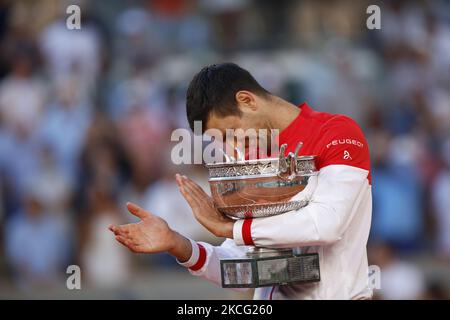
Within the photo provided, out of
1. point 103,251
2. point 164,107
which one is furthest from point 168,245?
point 164,107

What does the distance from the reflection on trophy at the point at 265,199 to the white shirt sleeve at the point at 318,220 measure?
4 cm

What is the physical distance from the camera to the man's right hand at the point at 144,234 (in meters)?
4.21

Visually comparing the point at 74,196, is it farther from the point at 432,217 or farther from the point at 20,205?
the point at 432,217

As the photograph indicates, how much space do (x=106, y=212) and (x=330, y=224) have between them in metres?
5.74

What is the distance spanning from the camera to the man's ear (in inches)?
168

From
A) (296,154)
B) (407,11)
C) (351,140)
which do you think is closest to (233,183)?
(296,154)

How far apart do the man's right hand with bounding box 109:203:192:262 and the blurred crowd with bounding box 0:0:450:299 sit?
4.71 m

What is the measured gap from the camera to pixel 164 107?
10578mm

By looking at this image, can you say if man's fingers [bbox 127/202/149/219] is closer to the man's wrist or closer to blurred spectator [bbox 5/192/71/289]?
the man's wrist

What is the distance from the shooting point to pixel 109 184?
32.4 feet

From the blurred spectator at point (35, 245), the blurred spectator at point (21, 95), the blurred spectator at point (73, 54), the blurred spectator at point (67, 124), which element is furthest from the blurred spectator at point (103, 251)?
the blurred spectator at point (73, 54)

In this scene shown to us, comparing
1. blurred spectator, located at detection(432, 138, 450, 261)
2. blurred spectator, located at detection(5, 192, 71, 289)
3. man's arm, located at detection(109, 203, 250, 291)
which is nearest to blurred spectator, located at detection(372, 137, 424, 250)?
blurred spectator, located at detection(432, 138, 450, 261)

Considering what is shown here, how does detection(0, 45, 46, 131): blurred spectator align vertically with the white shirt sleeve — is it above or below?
above
